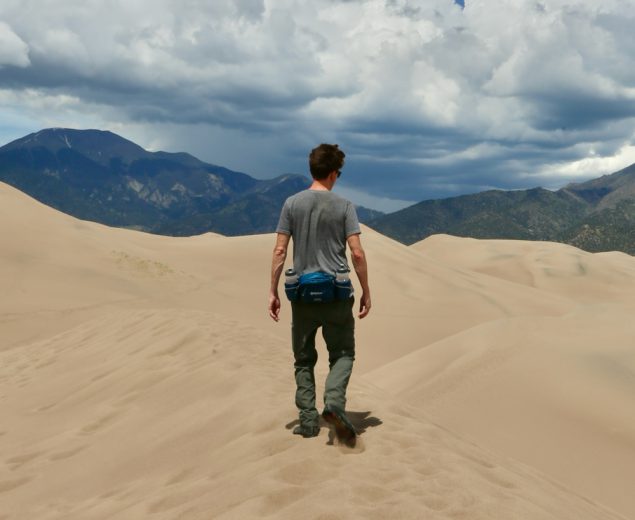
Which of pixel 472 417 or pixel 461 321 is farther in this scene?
pixel 461 321

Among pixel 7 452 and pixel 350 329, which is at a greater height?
pixel 350 329

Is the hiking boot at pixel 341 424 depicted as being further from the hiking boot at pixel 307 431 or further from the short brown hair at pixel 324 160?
the short brown hair at pixel 324 160

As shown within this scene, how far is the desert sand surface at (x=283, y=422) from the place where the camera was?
12.2 ft

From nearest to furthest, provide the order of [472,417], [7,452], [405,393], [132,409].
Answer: [7,452], [132,409], [472,417], [405,393]

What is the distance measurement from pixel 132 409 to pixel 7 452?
1.20m

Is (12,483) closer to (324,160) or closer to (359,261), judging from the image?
(359,261)

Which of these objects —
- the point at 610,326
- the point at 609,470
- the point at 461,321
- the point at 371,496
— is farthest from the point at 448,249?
the point at 371,496

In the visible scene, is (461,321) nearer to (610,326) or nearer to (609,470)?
(610,326)

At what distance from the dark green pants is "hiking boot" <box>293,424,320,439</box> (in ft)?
0.09

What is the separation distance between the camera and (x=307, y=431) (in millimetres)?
4449

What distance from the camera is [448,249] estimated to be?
6209cm

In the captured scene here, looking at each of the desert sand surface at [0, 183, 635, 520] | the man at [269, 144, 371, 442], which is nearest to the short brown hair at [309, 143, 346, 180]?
the man at [269, 144, 371, 442]

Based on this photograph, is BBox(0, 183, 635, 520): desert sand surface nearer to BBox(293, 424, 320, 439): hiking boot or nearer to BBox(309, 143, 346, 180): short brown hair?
BBox(293, 424, 320, 439): hiking boot

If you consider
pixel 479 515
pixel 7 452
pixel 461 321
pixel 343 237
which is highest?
pixel 343 237
